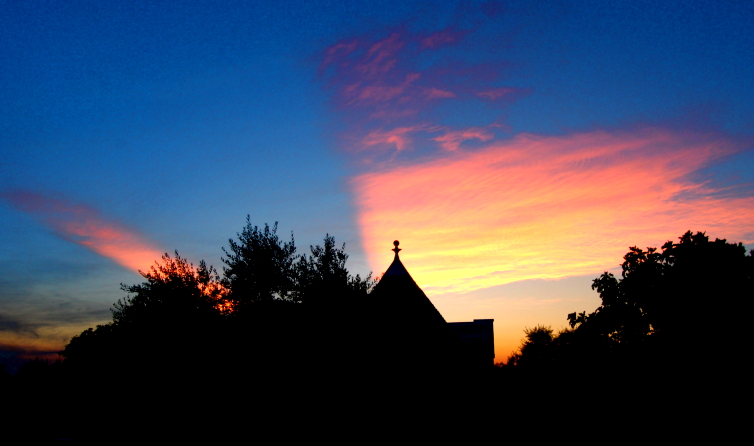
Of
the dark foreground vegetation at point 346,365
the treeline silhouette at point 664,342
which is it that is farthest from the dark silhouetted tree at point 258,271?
the treeline silhouette at point 664,342

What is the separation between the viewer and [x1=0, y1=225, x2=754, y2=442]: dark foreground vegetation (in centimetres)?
1655

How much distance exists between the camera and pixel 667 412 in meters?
29.5

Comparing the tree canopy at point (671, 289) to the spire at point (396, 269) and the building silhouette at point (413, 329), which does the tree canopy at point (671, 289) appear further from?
the spire at point (396, 269)

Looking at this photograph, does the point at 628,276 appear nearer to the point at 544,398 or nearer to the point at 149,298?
the point at 544,398

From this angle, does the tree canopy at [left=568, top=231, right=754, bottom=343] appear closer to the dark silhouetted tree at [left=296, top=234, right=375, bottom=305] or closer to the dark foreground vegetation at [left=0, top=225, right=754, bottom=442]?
the dark foreground vegetation at [left=0, top=225, right=754, bottom=442]

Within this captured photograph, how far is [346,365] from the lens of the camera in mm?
16953

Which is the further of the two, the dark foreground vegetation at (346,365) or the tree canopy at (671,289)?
the tree canopy at (671,289)

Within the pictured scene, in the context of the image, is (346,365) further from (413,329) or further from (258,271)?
(258,271)

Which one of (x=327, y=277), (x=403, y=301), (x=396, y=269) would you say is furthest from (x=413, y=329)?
(x=327, y=277)

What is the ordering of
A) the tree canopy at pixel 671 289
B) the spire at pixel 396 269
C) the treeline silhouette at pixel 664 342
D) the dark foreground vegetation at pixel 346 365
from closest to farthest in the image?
the dark foreground vegetation at pixel 346 365 < the spire at pixel 396 269 < the treeline silhouette at pixel 664 342 < the tree canopy at pixel 671 289

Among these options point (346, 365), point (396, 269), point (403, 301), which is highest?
point (396, 269)

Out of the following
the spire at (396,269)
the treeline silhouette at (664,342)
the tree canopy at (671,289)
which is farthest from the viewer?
the tree canopy at (671,289)

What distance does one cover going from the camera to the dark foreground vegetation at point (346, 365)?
1655 cm

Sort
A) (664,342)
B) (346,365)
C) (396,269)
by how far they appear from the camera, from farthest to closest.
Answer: (664,342) < (396,269) < (346,365)
